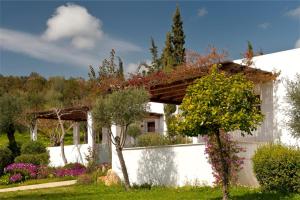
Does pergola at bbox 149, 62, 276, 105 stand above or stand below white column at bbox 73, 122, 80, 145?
above

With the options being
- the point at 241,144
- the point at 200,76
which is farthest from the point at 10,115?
the point at 241,144

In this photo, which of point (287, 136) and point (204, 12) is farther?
point (204, 12)

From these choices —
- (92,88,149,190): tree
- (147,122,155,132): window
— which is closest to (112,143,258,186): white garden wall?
(92,88,149,190): tree

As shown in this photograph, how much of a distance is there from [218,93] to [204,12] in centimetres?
744

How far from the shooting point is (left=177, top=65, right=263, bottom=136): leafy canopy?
35.3 feet

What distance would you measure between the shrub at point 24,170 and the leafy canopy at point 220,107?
13.0m

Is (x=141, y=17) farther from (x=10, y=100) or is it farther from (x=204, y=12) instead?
(x=10, y=100)

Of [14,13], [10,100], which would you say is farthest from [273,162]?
[10,100]

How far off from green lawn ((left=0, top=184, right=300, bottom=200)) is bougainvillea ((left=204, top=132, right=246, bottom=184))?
0.47 m

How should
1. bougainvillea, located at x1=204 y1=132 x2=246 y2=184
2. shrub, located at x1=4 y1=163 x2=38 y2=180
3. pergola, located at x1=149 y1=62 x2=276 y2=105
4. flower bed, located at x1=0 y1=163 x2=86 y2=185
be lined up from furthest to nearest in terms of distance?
1. shrub, located at x1=4 y1=163 x2=38 y2=180
2. flower bed, located at x1=0 y1=163 x2=86 y2=185
3. pergola, located at x1=149 y1=62 x2=276 y2=105
4. bougainvillea, located at x1=204 y1=132 x2=246 y2=184

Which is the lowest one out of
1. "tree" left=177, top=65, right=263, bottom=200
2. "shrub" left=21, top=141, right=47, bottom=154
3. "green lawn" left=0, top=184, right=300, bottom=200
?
"green lawn" left=0, top=184, right=300, bottom=200

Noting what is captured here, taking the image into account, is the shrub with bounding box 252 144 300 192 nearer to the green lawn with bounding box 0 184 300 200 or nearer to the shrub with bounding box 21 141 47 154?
the green lawn with bounding box 0 184 300 200

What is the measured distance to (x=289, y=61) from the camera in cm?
1583

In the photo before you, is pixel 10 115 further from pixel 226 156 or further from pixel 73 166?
pixel 226 156
